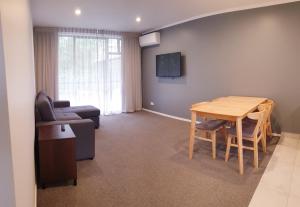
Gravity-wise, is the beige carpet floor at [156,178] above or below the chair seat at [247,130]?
below

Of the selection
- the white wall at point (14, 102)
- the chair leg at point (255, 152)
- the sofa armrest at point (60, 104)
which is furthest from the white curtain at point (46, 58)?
the white wall at point (14, 102)

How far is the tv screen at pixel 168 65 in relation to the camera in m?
6.07

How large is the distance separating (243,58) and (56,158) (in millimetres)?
3882

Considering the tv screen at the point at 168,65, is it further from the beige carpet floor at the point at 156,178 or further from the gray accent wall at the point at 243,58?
the beige carpet floor at the point at 156,178

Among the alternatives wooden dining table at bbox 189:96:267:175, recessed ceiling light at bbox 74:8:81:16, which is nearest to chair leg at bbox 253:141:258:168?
wooden dining table at bbox 189:96:267:175

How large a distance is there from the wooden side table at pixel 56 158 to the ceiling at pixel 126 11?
8.67ft

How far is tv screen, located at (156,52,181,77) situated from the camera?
607cm

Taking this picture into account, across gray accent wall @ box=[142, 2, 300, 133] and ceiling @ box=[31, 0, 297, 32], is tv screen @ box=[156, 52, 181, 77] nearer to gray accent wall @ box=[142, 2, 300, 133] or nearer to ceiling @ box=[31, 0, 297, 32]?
gray accent wall @ box=[142, 2, 300, 133]

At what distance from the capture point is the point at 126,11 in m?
4.92

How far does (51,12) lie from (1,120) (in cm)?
489

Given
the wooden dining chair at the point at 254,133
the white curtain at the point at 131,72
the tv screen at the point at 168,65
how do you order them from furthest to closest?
the white curtain at the point at 131,72
the tv screen at the point at 168,65
the wooden dining chair at the point at 254,133

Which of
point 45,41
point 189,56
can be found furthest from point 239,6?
point 45,41

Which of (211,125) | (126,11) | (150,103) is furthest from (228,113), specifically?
(150,103)

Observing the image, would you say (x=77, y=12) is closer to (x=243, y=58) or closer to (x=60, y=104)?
(x=60, y=104)
